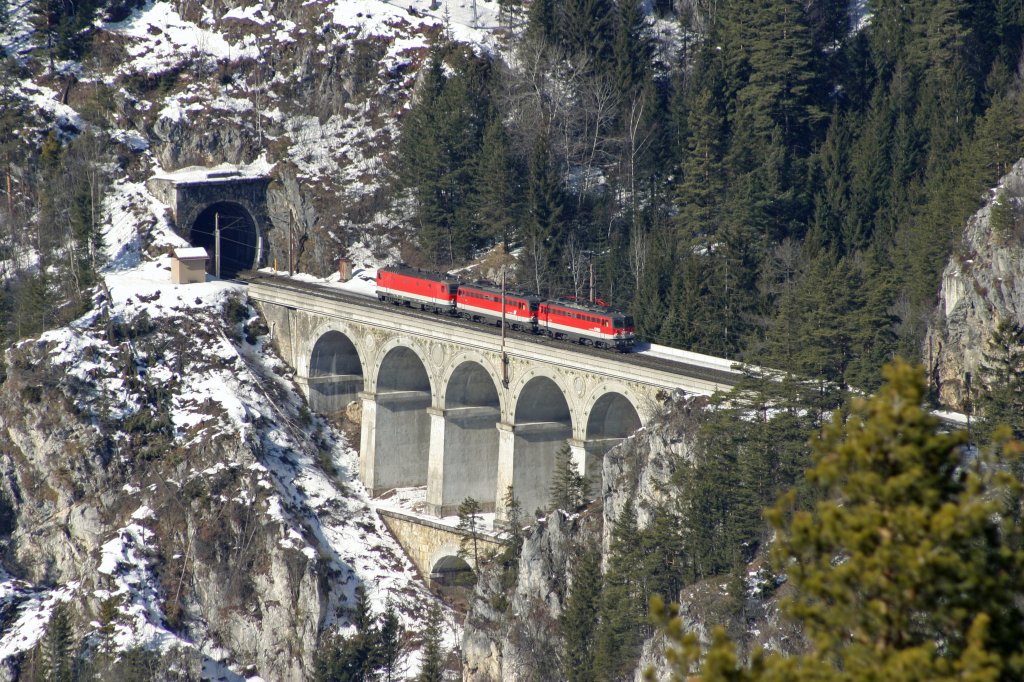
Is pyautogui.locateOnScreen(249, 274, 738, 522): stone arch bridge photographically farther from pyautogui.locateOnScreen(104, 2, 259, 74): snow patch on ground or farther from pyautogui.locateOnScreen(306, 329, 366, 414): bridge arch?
pyautogui.locateOnScreen(104, 2, 259, 74): snow patch on ground

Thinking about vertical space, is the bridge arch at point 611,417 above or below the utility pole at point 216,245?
below

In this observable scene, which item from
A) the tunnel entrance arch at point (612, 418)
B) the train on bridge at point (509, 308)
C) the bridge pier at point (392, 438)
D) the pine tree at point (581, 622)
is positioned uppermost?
the train on bridge at point (509, 308)

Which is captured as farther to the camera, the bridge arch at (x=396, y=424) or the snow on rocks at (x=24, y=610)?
the bridge arch at (x=396, y=424)

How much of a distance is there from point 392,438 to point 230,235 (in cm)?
2508

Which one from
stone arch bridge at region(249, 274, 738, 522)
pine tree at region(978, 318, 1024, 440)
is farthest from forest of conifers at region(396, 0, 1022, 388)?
pine tree at region(978, 318, 1024, 440)

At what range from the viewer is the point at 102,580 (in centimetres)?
8819

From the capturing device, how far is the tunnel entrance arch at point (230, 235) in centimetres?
11331

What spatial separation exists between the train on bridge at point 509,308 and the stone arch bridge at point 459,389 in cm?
112

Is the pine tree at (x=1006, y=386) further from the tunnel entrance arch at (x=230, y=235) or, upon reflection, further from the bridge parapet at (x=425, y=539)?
the tunnel entrance arch at (x=230, y=235)

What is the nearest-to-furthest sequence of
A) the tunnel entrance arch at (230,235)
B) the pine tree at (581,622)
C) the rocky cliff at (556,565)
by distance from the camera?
the pine tree at (581,622)
the rocky cliff at (556,565)
the tunnel entrance arch at (230,235)

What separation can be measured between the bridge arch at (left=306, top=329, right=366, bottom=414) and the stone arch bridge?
0.21 ft

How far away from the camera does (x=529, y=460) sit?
87812 mm

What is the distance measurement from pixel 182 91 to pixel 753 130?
4420 cm

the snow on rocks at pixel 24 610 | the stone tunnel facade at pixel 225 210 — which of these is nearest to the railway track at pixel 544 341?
the stone tunnel facade at pixel 225 210
